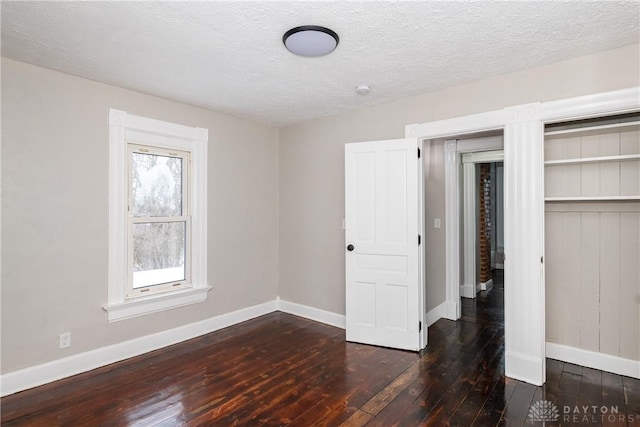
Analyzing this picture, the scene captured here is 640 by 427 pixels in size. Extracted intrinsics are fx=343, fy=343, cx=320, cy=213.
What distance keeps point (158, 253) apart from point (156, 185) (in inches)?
28.1

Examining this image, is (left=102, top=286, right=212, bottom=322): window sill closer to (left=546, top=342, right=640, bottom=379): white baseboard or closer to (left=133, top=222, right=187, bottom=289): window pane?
(left=133, top=222, right=187, bottom=289): window pane

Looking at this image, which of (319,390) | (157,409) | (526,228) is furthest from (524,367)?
(157,409)

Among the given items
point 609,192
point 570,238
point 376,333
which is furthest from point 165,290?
point 609,192

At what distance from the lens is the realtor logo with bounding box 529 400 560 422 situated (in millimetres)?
2285

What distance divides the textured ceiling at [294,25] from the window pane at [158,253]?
1381 mm

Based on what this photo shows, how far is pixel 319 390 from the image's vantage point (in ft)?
8.75

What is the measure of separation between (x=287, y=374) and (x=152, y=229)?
199cm

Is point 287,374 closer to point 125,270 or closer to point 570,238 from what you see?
point 125,270

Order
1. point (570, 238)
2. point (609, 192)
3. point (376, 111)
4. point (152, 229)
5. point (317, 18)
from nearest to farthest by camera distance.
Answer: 1. point (317, 18)
2. point (609, 192)
3. point (570, 238)
4. point (152, 229)
5. point (376, 111)

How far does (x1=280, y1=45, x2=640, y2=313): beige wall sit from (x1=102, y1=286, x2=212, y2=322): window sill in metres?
1.29

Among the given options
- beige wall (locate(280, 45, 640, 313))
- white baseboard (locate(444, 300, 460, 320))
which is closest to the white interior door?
beige wall (locate(280, 45, 640, 313))

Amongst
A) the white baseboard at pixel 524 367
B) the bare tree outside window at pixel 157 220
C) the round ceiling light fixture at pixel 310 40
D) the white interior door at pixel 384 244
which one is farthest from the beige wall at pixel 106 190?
the white baseboard at pixel 524 367

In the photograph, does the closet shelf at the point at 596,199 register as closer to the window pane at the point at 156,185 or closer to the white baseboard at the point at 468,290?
the white baseboard at the point at 468,290

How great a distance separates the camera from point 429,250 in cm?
421
